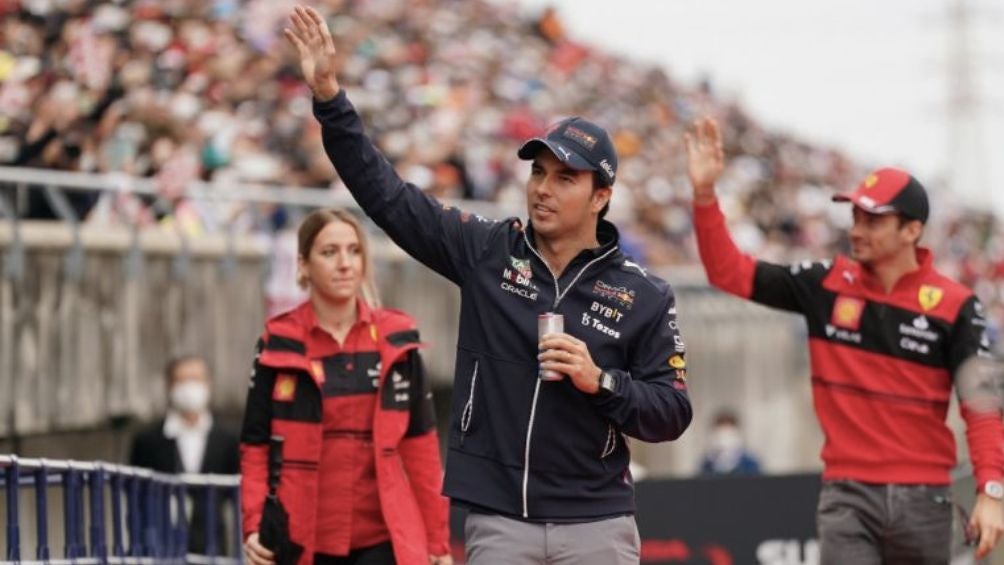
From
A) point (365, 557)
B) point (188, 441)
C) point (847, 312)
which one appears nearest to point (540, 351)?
point (365, 557)

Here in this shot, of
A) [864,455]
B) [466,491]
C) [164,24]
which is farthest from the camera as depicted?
[164,24]

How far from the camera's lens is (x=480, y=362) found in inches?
286

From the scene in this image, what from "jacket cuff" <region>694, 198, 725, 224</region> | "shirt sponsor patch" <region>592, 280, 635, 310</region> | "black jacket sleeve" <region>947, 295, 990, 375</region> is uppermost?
"jacket cuff" <region>694, 198, 725, 224</region>

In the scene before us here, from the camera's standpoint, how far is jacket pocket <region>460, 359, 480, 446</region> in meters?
7.24

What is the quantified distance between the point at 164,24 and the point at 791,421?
37.6 feet

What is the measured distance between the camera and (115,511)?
9.90 metres

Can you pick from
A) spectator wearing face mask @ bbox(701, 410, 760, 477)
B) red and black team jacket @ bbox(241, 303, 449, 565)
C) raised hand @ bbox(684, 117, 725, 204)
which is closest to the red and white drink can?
red and black team jacket @ bbox(241, 303, 449, 565)

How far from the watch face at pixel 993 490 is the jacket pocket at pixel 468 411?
259 centimetres

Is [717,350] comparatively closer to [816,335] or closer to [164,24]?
[164,24]

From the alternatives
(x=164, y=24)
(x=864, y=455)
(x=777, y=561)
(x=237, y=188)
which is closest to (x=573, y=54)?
(x=164, y=24)

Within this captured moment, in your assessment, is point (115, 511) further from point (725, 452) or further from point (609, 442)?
point (725, 452)

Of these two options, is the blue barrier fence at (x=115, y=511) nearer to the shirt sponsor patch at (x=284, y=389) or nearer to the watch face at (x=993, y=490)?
the shirt sponsor patch at (x=284, y=389)

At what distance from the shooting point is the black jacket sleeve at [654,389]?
704cm

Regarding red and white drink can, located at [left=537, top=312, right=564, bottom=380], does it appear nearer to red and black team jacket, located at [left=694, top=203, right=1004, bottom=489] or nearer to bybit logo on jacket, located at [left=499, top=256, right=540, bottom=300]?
bybit logo on jacket, located at [left=499, top=256, right=540, bottom=300]
